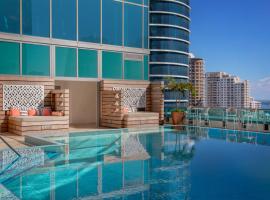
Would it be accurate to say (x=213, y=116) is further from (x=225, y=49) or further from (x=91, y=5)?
(x=225, y=49)

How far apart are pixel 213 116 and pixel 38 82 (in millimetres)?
7079

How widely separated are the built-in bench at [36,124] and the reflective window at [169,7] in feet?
185

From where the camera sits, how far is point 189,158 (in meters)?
7.28

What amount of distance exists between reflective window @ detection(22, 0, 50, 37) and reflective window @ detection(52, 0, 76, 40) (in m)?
0.27

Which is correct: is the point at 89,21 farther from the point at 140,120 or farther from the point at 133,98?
the point at 140,120

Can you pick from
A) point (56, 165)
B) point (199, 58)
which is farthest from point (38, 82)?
point (199, 58)

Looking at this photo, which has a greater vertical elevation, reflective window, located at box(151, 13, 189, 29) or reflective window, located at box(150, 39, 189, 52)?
reflective window, located at box(151, 13, 189, 29)

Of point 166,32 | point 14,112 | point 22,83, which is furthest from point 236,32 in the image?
point 14,112

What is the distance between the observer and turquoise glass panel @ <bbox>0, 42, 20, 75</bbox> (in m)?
11.3

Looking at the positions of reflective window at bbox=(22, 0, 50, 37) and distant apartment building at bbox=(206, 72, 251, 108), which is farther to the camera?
distant apartment building at bbox=(206, 72, 251, 108)

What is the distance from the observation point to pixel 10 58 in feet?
37.5

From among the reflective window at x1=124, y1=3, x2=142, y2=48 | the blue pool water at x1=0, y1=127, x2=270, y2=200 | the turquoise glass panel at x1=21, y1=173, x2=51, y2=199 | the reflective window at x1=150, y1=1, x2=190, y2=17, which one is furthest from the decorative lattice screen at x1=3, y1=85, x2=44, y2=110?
the reflective window at x1=150, y1=1, x2=190, y2=17

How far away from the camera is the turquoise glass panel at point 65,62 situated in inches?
491

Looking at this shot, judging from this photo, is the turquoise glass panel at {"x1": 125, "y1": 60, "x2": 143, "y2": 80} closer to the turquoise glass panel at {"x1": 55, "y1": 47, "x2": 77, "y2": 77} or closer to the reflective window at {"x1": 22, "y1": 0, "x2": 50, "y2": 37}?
the turquoise glass panel at {"x1": 55, "y1": 47, "x2": 77, "y2": 77}
